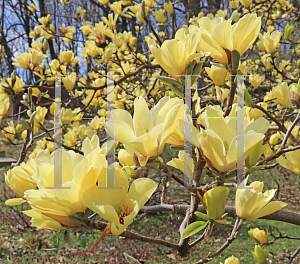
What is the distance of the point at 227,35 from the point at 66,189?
0.39 metres

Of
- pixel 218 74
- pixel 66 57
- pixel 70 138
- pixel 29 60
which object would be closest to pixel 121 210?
pixel 218 74

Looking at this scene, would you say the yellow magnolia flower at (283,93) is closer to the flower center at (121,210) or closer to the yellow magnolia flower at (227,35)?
the yellow magnolia flower at (227,35)

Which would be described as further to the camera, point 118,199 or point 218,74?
point 218,74

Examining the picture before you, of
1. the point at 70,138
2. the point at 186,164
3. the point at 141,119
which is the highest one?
the point at 141,119

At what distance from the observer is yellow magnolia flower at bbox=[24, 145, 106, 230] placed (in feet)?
1.34

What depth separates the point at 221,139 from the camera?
452 mm

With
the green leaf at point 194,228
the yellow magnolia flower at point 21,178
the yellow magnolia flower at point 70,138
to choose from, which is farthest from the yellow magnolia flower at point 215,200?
the yellow magnolia flower at point 70,138

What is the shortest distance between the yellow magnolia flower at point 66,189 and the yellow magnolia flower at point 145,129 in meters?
0.05

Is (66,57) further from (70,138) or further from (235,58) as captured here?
(235,58)

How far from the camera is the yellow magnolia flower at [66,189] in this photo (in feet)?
1.34

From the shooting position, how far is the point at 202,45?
0.51m

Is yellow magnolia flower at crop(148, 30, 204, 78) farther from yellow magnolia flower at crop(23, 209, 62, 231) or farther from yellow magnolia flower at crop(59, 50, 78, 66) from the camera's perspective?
yellow magnolia flower at crop(59, 50, 78, 66)

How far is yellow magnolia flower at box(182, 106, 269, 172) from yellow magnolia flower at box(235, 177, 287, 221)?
0.06m

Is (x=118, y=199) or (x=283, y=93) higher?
(x=283, y=93)
